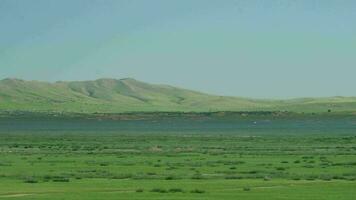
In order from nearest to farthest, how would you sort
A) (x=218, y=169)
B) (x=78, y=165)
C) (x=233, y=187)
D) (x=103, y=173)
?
(x=233, y=187), (x=103, y=173), (x=218, y=169), (x=78, y=165)

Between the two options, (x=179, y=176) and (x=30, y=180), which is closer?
(x=30, y=180)

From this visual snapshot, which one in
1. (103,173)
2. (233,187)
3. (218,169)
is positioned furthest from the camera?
(218,169)

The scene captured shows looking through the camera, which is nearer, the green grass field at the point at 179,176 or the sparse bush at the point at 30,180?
the green grass field at the point at 179,176

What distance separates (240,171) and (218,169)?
2.51 meters

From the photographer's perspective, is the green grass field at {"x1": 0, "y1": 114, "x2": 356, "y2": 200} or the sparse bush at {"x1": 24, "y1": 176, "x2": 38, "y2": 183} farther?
the sparse bush at {"x1": 24, "y1": 176, "x2": 38, "y2": 183}

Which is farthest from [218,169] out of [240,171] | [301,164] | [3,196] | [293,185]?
[3,196]

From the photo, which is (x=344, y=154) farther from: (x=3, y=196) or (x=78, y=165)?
(x=3, y=196)

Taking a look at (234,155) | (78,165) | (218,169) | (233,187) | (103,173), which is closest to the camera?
(233,187)

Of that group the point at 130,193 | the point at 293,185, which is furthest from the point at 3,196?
the point at 293,185

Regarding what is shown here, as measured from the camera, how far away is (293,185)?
162 ft

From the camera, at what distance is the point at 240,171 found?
61.7m

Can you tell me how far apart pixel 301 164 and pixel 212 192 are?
26.0m

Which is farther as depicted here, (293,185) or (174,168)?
(174,168)

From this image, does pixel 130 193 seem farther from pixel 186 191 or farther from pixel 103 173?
pixel 103 173
